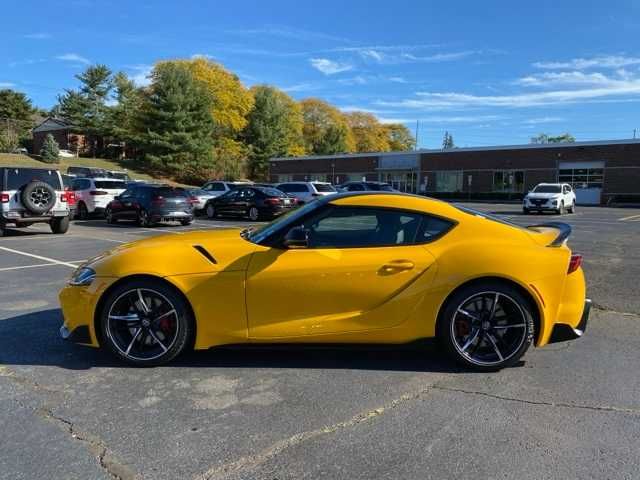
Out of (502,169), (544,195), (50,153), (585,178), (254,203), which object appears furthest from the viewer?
(50,153)

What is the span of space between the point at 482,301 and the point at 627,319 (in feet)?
9.04

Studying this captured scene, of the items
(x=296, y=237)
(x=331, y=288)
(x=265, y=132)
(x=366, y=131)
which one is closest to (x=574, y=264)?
(x=331, y=288)

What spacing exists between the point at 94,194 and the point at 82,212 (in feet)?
3.90

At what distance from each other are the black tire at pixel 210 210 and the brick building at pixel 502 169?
32.3 meters

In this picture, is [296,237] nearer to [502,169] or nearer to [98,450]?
[98,450]

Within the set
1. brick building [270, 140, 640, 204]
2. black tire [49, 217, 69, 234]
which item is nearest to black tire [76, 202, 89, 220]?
black tire [49, 217, 69, 234]

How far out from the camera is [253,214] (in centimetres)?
2131

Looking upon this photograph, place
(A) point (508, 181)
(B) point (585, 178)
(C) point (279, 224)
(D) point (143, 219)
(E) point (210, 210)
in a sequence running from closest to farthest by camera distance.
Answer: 1. (C) point (279, 224)
2. (D) point (143, 219)
3. (E) point (210, 210)
4. (B) point (585, 178)
5. (A) point (508, 181)

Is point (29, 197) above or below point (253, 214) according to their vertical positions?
above

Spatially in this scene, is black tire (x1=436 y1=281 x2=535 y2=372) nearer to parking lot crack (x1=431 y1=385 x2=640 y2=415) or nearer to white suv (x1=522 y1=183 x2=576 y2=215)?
parking lot crack (x1=431 y1=385 x2=640 y2=415)

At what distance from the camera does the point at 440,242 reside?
4301 millimetres

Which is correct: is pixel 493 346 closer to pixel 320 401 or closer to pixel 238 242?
pixel 320 401


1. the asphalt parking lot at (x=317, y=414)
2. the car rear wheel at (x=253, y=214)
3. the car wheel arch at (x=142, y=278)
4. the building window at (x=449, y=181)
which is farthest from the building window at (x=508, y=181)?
the car wheel arch at (x=142, y=278)

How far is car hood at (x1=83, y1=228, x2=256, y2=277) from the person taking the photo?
14.0 feet
